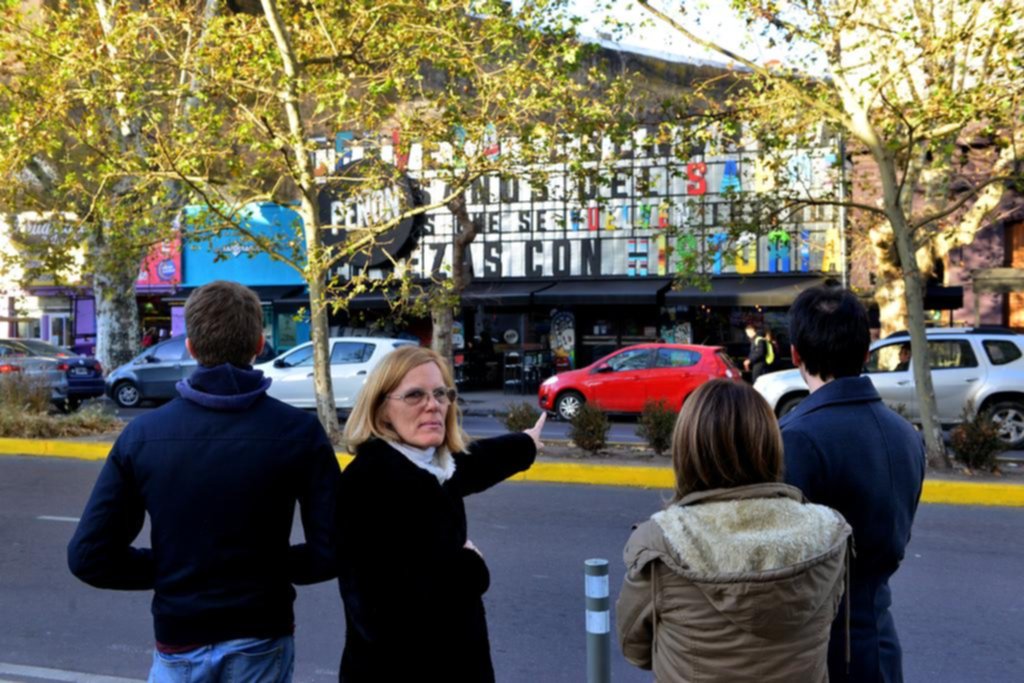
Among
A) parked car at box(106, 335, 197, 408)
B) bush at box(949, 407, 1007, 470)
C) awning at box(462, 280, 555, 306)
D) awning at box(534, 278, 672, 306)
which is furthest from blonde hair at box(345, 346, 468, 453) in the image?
awning at box(462, 280, 555, 306)

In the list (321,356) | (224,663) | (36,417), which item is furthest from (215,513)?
(36,417)

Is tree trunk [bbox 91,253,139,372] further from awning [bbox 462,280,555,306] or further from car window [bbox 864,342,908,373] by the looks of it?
car window [bbox 864,342,908,373]

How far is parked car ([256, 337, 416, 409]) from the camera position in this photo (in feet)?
59.6

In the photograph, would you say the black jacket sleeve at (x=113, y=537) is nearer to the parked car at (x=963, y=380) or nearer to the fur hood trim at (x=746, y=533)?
the fur hood trim at (x=746, y=533)

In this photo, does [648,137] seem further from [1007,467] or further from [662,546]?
[662,546]

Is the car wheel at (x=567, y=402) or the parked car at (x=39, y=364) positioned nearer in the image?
the car wheel at (x=567, y=402)

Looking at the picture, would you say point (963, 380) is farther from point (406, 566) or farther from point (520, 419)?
point (406, 566)

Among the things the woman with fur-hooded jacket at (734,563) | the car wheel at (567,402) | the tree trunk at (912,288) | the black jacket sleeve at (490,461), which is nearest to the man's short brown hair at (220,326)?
the black jacket sleeve at (490,461)

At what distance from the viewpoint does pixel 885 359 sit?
623 inches

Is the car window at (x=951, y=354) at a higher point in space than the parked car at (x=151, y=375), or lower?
higher

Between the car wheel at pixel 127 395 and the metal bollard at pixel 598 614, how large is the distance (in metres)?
19.0

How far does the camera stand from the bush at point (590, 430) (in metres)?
12.0

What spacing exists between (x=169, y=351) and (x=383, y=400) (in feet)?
63.1

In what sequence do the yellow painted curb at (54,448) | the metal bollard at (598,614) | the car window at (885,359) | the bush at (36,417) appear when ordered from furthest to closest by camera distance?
the car window at (885,359), the bush at (36,417), the yellow painted curb at (54,448), the metal bollard at (598,614)
